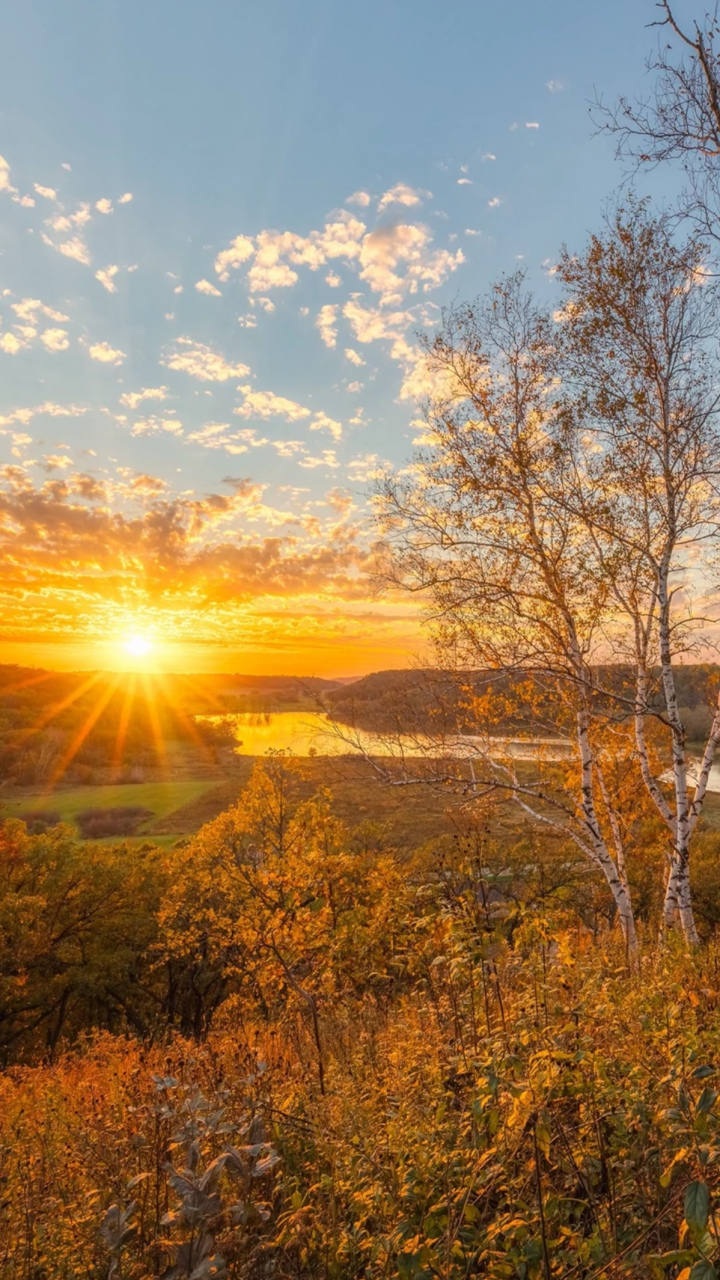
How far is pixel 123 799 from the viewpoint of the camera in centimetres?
8500

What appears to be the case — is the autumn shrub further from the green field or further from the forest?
the green field

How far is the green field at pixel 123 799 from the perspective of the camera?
7501 centimetres

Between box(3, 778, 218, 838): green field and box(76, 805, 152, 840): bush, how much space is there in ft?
3.49

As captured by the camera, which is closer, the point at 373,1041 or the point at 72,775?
the point at 373,1041

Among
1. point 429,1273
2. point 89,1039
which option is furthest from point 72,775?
point 429,1273

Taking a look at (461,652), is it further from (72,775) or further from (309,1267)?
(72,775)

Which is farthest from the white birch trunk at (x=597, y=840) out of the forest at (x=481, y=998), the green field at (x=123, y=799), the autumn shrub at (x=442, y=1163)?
the green field at (x=123, y=799)

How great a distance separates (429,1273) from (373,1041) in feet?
16.8

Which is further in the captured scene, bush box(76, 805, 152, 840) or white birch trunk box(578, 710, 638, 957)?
bush box(76, 805, 152, 840)

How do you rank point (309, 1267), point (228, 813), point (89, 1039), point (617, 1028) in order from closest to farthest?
1. point (309, 1267)
2. point (617, 1028)
3. point (89, 1039)
4. point (228, 813)

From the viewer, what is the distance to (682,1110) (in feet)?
7.35

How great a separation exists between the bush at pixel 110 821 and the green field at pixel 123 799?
1065mm

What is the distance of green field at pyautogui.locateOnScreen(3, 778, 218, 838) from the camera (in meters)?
75.0

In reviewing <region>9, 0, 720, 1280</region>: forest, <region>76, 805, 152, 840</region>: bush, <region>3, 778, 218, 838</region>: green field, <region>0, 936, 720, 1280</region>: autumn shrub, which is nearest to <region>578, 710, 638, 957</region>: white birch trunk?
<region>9, 0, 720, 1280</region>: forest
